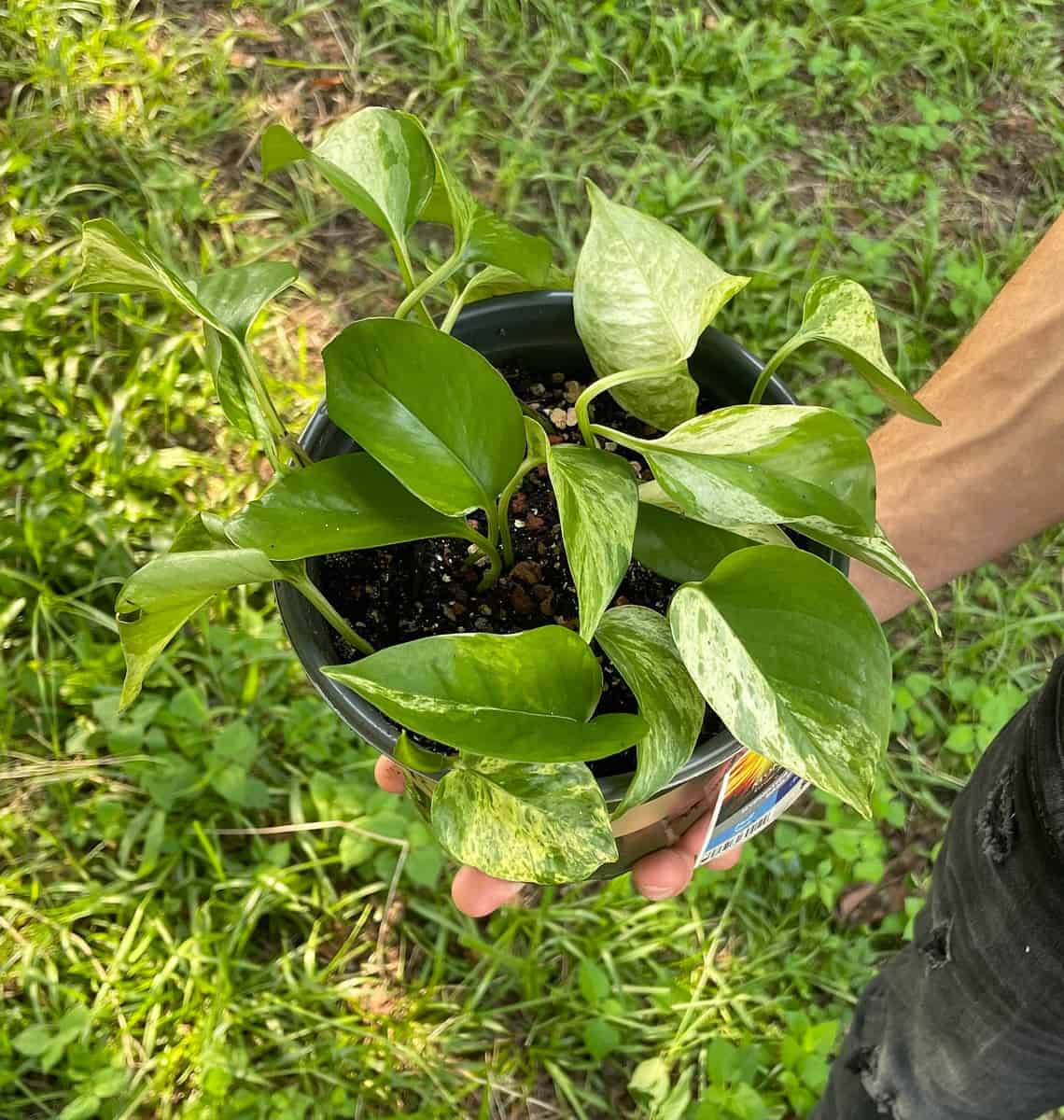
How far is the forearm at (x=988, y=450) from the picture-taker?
0.66 meters

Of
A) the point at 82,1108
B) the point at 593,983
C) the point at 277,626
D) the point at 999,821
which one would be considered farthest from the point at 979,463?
the point at 82,1108

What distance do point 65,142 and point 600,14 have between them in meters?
0.68

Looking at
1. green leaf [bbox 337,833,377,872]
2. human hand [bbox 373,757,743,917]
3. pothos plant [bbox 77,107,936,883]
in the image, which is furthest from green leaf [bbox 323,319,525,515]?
green leaf [bbox 337,833,377,872]

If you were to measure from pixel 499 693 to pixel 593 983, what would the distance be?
26.6 inches

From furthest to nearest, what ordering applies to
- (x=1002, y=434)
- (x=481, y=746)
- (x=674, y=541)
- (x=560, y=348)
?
1. (x=1002, y=434)
2. (x=560, y=348)
3. (x=674, y=541)
4. (x=481, y=746)

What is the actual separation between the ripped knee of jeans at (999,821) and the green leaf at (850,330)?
288 millimetres

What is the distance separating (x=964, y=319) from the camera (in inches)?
49.7

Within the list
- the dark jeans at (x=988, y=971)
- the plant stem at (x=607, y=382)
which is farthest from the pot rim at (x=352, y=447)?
the dark jeans at (x=988, y=971)

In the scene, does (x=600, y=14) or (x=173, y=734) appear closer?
(x=173, y=734)

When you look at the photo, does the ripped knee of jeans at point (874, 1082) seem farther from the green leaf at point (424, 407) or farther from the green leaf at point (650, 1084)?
the green leaf at point (424, 407)

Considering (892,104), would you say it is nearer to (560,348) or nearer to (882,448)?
(882,448)

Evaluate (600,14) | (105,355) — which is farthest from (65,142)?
(600,14)

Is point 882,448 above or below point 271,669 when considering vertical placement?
above

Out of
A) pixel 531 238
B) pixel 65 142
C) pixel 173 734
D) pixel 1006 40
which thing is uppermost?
pixel 1006 40
